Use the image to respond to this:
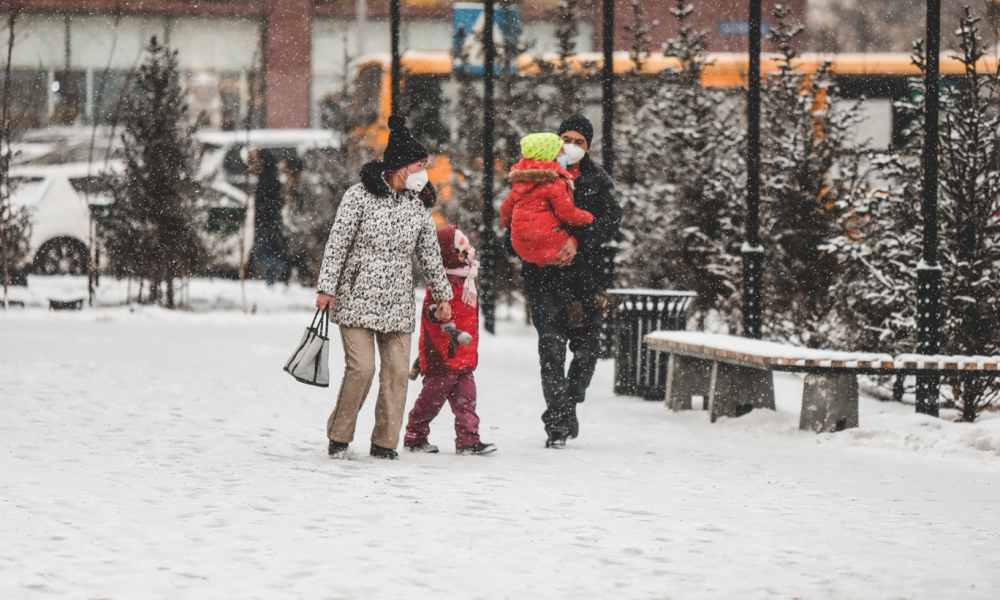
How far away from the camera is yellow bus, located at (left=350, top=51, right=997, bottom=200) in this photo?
19344 millimetres

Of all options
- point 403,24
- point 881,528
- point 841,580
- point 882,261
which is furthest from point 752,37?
point 403,24

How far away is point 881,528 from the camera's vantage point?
5.89 m

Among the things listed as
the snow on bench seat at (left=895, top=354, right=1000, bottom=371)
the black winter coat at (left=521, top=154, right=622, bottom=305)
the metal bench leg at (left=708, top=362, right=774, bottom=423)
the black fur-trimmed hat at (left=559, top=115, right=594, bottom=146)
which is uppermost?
the black fur-trimmed hat at (left=559, top=115, right=594, bottom=146)

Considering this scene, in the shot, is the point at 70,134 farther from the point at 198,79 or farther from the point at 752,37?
the point at 752,37

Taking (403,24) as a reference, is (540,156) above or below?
below

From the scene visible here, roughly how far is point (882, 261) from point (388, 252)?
6.17 metres

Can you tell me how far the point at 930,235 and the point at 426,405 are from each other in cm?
401

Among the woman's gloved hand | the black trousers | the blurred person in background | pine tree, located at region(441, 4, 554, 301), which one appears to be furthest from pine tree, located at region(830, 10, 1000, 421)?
the blurred person in background

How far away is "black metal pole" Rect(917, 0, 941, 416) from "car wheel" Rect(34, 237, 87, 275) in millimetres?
14602

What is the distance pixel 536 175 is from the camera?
806 cm

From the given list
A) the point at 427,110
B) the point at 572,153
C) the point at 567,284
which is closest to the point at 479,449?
the point at 567,284

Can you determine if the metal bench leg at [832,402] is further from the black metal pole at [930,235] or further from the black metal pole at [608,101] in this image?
the black metal pole at [608,101]

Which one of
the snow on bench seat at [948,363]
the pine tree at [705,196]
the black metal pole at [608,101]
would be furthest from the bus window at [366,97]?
the snow on bench seat at [948,363]

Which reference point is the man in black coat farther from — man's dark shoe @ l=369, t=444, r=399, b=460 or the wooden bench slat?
the wooden bench slat
